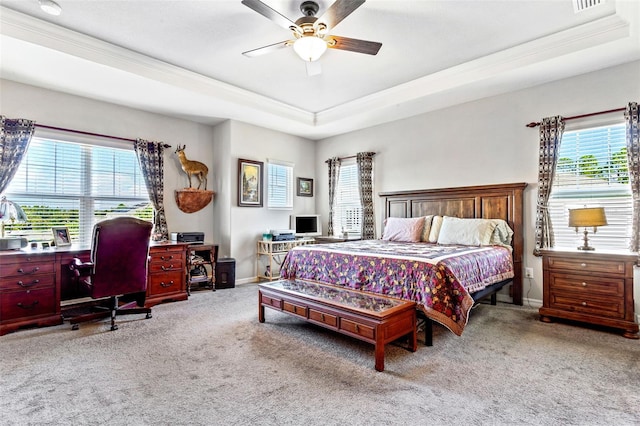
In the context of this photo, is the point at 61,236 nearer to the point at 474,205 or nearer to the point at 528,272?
the point at 474,205

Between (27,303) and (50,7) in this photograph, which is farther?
(27,303)

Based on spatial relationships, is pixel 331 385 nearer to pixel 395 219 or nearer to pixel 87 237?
pixel 395 219

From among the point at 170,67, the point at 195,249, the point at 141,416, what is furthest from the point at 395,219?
the point at 141,416

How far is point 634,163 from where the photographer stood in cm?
331

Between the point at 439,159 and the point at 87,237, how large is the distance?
16.9 feet

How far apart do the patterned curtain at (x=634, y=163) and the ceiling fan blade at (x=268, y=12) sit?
11.4 ft

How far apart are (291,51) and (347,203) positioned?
323 centimetres

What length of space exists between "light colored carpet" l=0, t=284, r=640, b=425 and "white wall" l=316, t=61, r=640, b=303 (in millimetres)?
1740

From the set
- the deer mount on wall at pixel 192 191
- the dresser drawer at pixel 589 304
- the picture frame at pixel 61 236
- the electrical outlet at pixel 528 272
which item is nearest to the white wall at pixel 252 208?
the deer mount on wall at pixel 192 191

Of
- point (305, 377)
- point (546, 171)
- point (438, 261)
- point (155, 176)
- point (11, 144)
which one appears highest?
point (11, 144)

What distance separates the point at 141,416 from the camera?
5.89 feet

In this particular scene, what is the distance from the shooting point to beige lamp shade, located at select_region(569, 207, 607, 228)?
10.3ft

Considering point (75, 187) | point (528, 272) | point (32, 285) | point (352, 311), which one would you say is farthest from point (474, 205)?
point (75, 187)

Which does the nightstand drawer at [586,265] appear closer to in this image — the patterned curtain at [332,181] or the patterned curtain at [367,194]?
the patterned curtain at [367,194]
